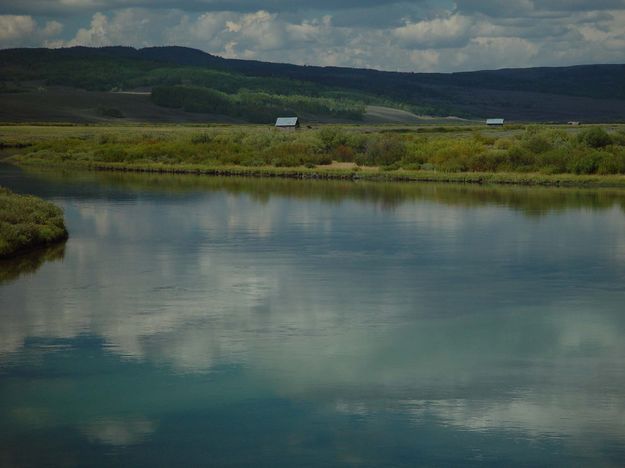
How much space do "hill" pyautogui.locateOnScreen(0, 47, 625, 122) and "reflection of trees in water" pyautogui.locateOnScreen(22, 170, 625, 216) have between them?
245 feet

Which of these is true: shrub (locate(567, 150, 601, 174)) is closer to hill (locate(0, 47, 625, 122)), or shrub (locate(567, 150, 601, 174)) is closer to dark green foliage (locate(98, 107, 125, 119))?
hill (locate(0, 47, 625, 122))

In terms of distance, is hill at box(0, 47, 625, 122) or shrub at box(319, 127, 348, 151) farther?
hill at box(0, 47, 625, 122)

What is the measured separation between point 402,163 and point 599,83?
155724 mm

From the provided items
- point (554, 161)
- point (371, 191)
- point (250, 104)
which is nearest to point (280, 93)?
point (250, 104)

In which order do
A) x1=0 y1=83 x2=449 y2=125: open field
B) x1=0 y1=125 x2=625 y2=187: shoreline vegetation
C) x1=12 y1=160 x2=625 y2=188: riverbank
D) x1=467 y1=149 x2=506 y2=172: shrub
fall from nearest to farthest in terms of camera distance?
1. x1=12 y1=160 x2=625 y2=188: riverbank
2. x1=0 y1=125 x2=625 y2=187: shoreline vegetation
3. x1=467 y1=149 x2=506 y2=172: shrub
4. x1=0 y1=83 x2=449 y2=125: open field

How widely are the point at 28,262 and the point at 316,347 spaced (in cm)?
868

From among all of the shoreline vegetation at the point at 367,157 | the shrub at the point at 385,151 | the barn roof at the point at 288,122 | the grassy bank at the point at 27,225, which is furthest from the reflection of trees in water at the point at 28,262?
the barn roof at the point at 288,122

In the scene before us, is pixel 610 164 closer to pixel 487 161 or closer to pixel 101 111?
pixel 487 161

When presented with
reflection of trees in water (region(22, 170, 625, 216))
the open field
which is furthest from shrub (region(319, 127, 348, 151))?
the open field

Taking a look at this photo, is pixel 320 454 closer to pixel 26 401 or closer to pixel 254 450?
pixel 254 450

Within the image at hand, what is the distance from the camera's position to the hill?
445ft

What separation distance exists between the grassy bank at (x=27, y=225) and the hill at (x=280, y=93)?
295ft

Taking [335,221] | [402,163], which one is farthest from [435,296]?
[402,163]

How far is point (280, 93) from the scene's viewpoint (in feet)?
540
